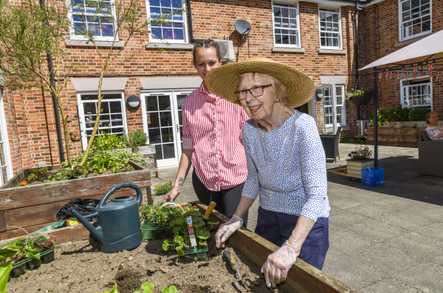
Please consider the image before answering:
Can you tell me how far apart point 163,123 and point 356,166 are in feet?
19.7

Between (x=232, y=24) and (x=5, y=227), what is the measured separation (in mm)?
9799

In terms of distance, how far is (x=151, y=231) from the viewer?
2252 mm

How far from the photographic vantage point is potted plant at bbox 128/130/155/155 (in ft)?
29.5

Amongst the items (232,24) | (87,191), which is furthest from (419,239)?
(232,24)

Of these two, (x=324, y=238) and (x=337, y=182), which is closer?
(x=324, y=238)

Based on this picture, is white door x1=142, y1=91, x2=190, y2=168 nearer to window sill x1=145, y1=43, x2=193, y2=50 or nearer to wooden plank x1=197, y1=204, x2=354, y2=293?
window sill x1=145, y1=43, x2=193, y2=50

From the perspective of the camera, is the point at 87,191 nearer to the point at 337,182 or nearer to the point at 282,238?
the point at 282,238

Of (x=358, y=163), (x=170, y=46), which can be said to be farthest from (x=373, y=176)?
(x=170, y=46)

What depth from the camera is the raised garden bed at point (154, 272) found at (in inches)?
63.1

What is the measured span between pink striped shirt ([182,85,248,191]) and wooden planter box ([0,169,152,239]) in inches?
64.8

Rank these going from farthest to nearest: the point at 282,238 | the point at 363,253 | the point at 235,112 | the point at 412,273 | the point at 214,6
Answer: the point at 214,6, the point at 363,253, the point at 412,273, the point at 235,112, the point at 282,238

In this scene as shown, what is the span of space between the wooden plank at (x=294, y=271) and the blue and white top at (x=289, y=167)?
0.22 metres

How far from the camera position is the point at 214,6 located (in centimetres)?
1089

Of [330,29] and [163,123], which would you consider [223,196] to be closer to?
[163,123]
